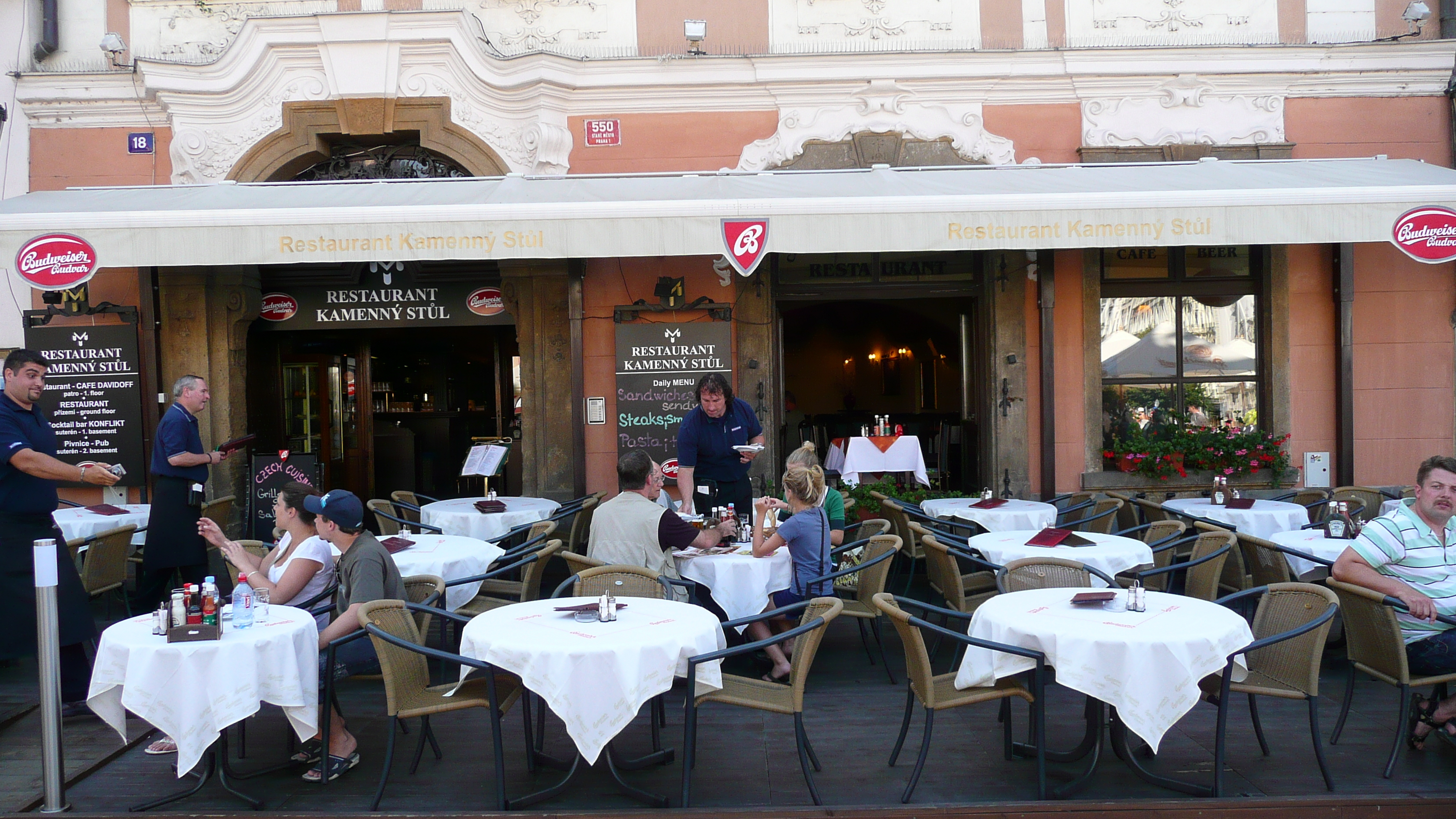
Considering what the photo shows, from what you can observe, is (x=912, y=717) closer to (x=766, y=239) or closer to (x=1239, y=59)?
(x=766, y=239)

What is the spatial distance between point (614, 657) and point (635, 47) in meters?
6.62

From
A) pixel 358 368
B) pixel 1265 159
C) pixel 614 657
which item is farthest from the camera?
pixel 358 368

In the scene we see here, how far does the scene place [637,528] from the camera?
4.99 metres

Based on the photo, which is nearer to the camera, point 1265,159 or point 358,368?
point 1265,159

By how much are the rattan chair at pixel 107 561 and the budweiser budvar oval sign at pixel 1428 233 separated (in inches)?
333

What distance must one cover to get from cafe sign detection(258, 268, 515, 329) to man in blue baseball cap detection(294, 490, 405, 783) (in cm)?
481

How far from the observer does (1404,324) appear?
8508mm

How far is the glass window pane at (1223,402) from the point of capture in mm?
8734

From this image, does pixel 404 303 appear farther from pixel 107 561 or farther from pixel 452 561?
pixel 452 561

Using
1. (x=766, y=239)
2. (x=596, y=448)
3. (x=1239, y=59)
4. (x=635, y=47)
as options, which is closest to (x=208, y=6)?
(x=635, y=47)

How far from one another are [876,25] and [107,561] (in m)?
7.10

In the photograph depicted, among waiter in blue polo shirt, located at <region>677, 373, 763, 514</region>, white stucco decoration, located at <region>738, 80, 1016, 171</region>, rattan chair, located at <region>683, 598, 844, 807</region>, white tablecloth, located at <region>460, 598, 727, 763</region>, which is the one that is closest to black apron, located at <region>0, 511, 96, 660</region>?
white tablecloth, located at <region>460, 598, 727, 763</region>

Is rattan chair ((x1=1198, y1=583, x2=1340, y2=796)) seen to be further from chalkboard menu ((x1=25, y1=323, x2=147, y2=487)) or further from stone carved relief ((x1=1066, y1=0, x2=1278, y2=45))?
chalkboard menu ((x1=25, y1=323, x2=147, y2=487))

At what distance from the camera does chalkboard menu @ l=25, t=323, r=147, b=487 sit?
8.44 meters
